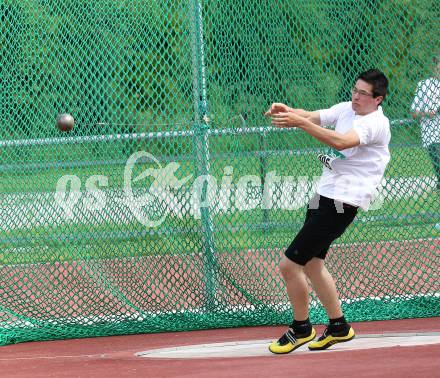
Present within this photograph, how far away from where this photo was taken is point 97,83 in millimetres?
7578

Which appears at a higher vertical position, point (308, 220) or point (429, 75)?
point (429, 75)

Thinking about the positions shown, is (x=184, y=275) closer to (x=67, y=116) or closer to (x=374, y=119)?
(x=67, y=116)

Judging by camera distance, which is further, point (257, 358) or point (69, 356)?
point (69, 356)

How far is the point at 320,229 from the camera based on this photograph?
20.0ft

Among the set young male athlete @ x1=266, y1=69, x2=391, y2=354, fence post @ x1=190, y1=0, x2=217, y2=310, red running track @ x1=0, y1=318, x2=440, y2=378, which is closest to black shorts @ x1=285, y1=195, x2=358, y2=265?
young male athlete @ x1=266, y1=69, x2=391, y2=354

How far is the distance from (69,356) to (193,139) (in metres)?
2.00

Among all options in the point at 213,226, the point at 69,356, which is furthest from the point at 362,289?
the point at 69,356

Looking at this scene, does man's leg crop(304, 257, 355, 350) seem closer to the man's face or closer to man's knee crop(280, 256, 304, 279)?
man's knee crop(280, 256, 304, 279)

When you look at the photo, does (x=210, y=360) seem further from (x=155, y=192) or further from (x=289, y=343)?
(x=155, y=192)

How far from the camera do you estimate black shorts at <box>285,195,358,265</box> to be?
6105 millimetres

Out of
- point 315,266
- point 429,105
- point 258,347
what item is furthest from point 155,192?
point 429,105

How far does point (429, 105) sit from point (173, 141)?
209 centimetres

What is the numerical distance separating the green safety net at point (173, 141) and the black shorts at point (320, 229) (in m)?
1.56

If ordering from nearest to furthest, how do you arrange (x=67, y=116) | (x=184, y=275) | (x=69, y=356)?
1. (x=69, y=356)
2. (x=67, y=116)
3. (x=184, y=275)
